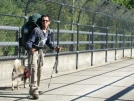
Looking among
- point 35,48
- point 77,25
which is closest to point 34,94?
point 35,48

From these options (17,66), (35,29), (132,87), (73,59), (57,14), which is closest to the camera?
(35,29)

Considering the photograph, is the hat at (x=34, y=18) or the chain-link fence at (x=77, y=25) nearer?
the hat at (x=34, y=18)

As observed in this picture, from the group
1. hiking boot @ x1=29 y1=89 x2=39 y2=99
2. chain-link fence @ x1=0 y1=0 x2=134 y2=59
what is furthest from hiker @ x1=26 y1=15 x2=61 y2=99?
chain-link fence @ x1=0 y1=0 x2=134 y2=59

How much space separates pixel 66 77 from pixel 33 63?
14.5ft

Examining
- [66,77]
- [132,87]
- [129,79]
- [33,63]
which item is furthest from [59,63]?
[33,63]

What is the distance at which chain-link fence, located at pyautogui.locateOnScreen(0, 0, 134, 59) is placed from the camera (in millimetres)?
10648

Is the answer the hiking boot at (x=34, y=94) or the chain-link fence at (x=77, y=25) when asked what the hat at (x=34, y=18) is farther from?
the chain-link fence at (x=77, y=25)

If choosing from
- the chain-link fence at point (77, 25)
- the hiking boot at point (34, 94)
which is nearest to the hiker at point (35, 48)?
the hiking boot at point (34, 94)

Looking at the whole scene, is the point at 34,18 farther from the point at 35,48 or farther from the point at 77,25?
the point at 77,25

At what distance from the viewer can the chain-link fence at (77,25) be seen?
10648mm

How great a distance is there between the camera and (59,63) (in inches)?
534

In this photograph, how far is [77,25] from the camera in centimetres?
1531

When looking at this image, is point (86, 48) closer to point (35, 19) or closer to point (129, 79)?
point (129, 79)

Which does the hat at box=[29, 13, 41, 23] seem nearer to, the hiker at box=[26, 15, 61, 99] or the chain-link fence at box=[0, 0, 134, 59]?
the hiker at box=[26, 15, 61, 99]
